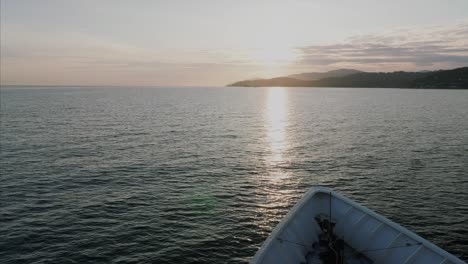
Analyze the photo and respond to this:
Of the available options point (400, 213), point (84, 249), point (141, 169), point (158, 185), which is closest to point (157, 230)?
point (84, 249)

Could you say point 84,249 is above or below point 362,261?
below

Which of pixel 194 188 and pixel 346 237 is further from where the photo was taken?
pixel 194 188

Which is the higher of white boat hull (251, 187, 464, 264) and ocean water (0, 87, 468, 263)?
white boat hull (251, 187, 464, 264)

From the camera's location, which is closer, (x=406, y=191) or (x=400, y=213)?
(x=400, y=213)

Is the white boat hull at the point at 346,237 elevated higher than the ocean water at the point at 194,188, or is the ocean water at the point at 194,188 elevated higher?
the white boat hull at the point at 346,237

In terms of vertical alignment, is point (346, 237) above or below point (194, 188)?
above

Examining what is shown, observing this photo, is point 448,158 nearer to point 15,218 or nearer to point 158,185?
point 158,185

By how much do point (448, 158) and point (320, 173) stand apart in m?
21.6

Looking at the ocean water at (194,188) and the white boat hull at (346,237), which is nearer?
the white boat hull at (346,237)

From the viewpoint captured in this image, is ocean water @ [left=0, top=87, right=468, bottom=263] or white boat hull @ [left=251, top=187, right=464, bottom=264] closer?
white boat hull @ [left=251, top=187, right=464, bottom=264]

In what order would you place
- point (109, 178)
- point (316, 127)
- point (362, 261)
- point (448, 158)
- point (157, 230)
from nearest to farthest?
1. point (362, 261)
2. point (157, 230)
3. point (109, 178)
4. point (448, 158)
5. point (316, 127)

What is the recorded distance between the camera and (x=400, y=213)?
32.4 meters

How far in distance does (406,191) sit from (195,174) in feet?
82.5

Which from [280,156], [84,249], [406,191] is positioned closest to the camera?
[84,249]
